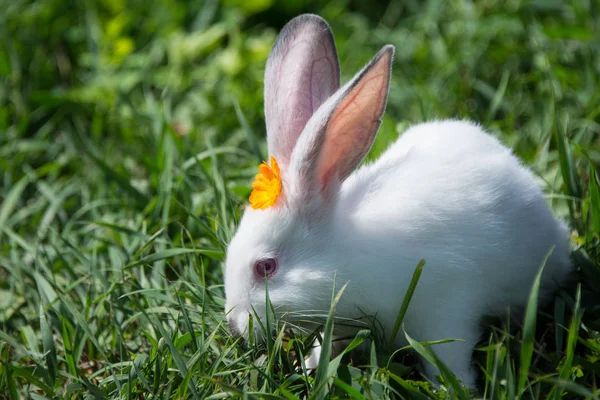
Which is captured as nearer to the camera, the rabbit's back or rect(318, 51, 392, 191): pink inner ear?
rect(318, 51, 392, 191): pink inner ear

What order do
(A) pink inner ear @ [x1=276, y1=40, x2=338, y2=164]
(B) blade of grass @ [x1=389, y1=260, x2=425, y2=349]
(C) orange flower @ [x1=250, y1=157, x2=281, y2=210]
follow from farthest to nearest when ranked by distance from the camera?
(A) pink inner ear @ [x1=276, y1=40, x2=338, y2=164] < (C) orange flower @ [x1=250, y1=157, x2=281, y2=210] < (B) blade of grass @ [x1=389, y1=260, x2=425, y2=349]

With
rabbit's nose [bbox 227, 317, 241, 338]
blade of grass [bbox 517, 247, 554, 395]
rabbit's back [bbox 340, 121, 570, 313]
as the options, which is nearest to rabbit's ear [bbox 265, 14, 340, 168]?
rabbit's back [bbox 340, 121, 570, 313]

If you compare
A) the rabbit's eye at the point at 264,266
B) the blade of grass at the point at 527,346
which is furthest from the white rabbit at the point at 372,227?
the blade of grass at the point at 527,346

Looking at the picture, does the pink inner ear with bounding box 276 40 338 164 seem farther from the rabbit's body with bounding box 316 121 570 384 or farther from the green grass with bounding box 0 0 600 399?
the green grass with bounding box 0 0 600 399

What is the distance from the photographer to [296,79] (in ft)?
10.2

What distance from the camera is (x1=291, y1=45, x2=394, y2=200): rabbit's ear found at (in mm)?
2684

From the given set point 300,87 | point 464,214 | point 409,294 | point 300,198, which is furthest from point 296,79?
point 409,294

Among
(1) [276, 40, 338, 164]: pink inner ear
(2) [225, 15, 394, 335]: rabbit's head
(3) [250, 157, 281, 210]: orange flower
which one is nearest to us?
(2) [225, 15, 394, 335]: rabbit's head

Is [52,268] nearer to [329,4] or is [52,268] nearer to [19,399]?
[19,399]

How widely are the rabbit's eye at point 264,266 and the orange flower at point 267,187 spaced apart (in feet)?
0.65

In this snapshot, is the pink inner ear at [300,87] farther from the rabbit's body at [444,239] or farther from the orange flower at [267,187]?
the rabbit's body at [444,239]

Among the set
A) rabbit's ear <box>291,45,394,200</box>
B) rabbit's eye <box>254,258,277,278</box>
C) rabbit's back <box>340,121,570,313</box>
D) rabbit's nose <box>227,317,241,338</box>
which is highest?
rabbit's ear <box>291,45,394,200</box>

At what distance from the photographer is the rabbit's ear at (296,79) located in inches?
121

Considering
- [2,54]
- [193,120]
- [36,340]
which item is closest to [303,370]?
[36,340]
